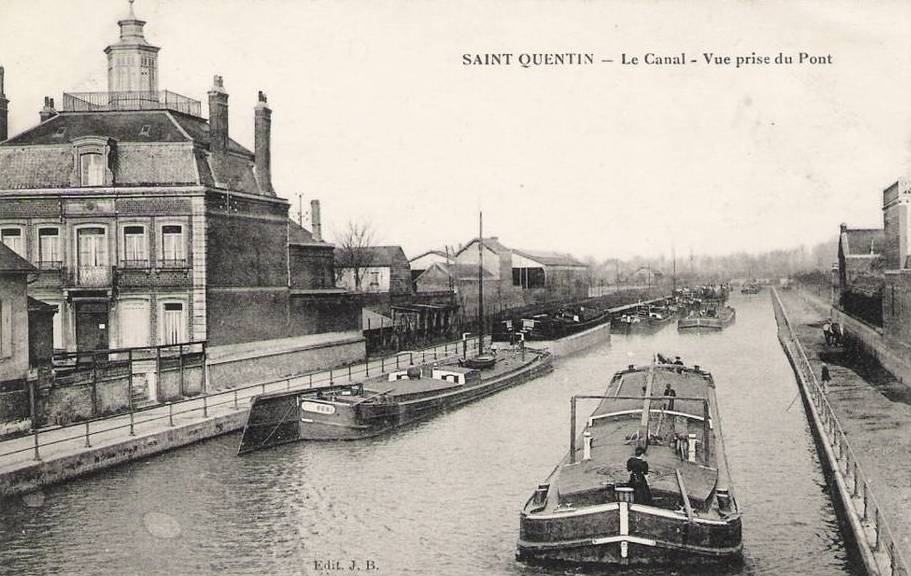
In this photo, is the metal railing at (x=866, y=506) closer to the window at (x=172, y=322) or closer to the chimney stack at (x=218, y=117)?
the window at (x=172, y=322)

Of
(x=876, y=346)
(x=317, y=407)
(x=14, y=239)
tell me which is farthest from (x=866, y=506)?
(x=14, y=239)

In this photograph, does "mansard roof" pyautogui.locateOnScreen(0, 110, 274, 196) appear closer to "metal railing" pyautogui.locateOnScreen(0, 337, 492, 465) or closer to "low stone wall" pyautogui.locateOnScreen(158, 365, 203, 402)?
"low stone wall" pyautogui.locateOnScreen(158, 365, 203, 402)

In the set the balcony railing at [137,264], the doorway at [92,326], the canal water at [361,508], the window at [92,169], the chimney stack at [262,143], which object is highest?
the chimney stack at [262,143]

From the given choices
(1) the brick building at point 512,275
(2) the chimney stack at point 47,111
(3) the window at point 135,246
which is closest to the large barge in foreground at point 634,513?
(3) the window at point 135,246

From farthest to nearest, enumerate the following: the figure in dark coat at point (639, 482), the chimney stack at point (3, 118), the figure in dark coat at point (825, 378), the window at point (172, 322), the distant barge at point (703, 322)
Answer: the distant barge at point (703, 322)
the figure in dark coat at point (825, 378)
the chimney stack at point (3, 118)
the window at point (172, 322)
the figure in dark coat at point (639, 482)

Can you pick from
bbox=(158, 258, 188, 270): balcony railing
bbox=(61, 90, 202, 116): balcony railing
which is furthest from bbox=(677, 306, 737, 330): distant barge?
bbox=(158, 258, 188, 270): balcony railing

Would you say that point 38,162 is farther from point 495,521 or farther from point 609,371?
point 609,371

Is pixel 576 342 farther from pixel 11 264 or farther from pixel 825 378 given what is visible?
pixel 11 264
